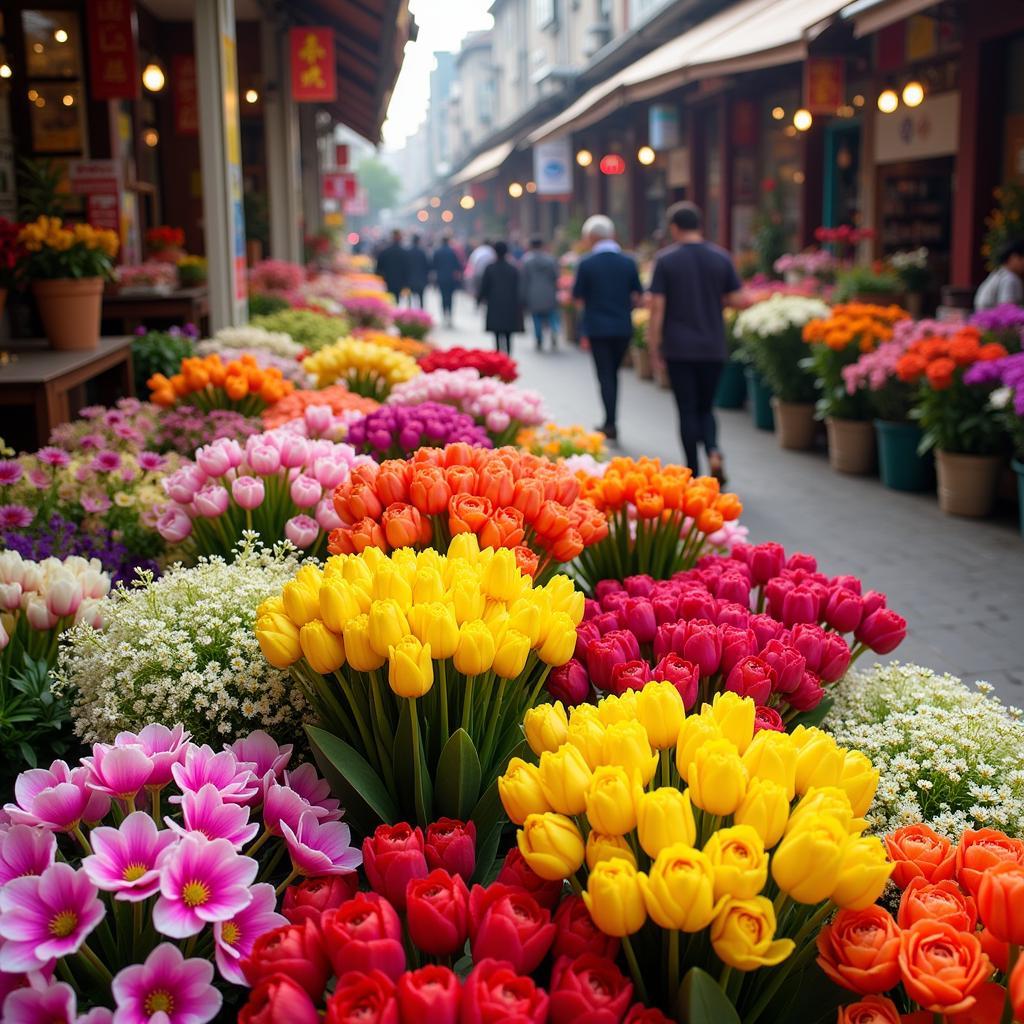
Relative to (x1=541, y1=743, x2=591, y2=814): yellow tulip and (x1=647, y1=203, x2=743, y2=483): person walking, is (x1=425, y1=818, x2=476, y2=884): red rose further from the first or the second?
(x1=647, y1=203, x2=743, y2=483): person walking

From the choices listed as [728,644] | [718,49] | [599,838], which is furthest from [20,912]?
[718,49]

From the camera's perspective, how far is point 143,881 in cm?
129

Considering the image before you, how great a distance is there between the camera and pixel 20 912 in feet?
4.20

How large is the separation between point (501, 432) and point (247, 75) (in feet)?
37.1

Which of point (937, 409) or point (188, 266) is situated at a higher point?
point (188, 266)

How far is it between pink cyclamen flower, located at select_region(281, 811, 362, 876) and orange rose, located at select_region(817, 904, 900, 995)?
1.95 feet

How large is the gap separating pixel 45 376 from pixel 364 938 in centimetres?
386

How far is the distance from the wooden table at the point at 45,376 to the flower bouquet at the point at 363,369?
3.35ft

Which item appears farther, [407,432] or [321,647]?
[407,432]

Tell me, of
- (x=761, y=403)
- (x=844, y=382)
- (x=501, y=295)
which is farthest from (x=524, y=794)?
(x=501, y=295)

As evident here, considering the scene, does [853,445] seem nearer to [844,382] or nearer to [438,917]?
[844,382]

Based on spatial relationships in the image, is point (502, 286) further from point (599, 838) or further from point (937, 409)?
point (599, 838)

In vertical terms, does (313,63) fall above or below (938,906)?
above

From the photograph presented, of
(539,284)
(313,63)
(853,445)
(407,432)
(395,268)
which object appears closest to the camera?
(407,432)
